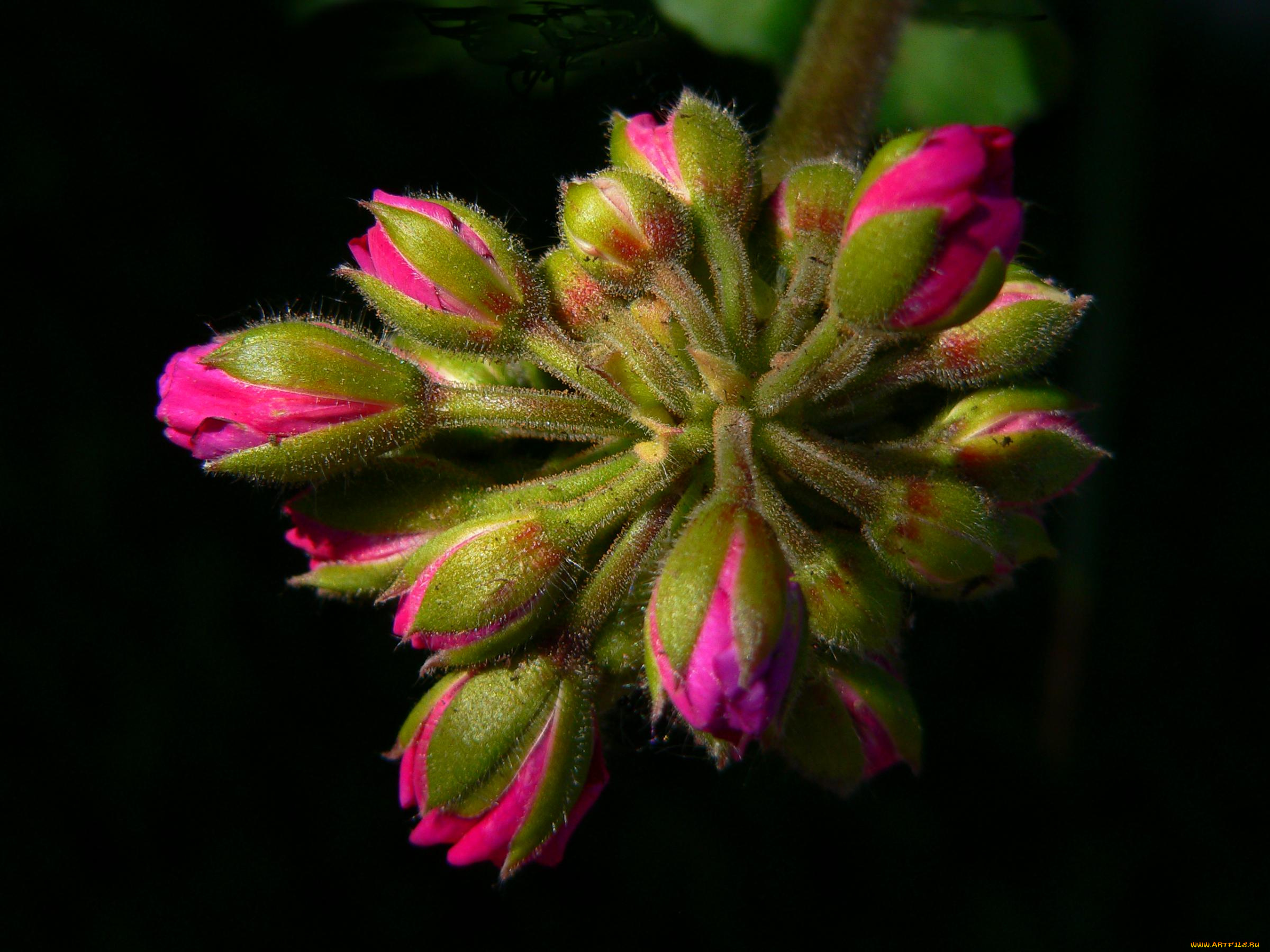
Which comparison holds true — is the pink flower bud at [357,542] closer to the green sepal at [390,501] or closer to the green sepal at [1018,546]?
the green sepal at [390,501]

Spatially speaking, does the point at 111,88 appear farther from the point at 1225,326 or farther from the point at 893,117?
the point at 1225,326

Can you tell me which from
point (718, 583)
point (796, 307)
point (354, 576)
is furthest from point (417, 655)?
point (718, 583)

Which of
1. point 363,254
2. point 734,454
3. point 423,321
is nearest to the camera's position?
point 734,454

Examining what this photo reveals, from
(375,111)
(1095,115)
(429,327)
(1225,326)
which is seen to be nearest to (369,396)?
(429,327)

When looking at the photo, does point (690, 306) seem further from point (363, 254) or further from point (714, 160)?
point (363, 254)

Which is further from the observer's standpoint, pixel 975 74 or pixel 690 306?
pixel 975 74

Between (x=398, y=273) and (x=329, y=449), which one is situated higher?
(x=398, y=273)

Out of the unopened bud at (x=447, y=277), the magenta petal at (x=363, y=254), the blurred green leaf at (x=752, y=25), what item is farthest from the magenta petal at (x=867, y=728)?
the blurred green leaf at (x=752, y=25)
